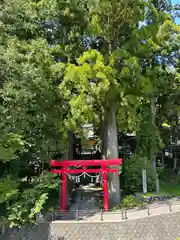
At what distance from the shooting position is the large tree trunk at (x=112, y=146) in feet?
50.5

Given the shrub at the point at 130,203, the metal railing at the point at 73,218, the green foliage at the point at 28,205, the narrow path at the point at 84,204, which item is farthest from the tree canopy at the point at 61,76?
the shrub at the point at 130,203

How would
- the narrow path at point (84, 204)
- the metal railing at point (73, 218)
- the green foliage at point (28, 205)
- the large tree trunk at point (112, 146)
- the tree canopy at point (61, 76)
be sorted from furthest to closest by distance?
the large tree trunk at point (112, 146) < the narrow path at point (84, 204) < the tree canopy at point (61, 76) < the metal railing at point (73, 218) < the green foliage at point (28, 205)

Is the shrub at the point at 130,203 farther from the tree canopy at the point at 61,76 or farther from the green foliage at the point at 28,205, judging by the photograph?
the green foliage at the point at 28,205

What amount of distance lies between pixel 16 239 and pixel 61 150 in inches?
188

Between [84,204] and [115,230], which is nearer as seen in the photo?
[115,230]

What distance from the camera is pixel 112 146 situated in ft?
52.0

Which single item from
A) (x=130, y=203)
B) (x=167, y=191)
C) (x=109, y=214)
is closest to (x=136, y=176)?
(x=167, y=191)

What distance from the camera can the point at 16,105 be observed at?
14.0 metres

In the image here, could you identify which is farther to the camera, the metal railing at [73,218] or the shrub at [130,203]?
the shrub at [130,203]

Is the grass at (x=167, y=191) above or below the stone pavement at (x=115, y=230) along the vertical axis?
above

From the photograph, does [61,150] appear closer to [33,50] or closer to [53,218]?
[53,218]

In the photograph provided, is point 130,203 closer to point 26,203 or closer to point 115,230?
point 115,230

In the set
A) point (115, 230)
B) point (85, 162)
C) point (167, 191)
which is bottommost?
point (115, 230)

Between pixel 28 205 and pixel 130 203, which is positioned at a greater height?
pixel 28 205
